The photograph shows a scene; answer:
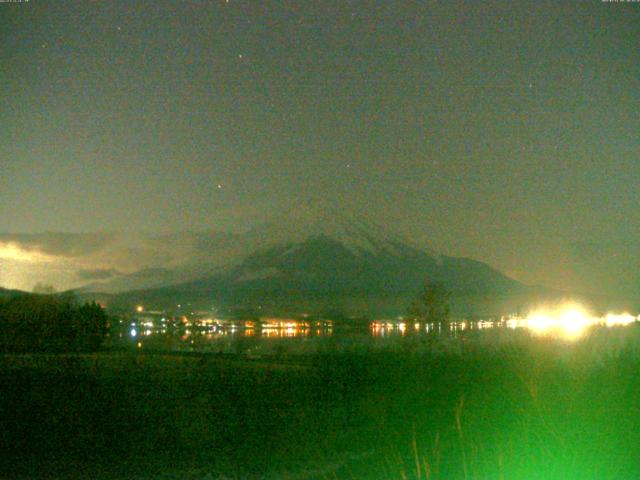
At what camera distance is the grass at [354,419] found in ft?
42.0

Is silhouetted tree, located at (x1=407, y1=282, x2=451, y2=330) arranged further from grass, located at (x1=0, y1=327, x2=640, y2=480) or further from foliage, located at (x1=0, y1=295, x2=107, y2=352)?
grass, located at (x1=0, y1=327, x2=640, y2=480)

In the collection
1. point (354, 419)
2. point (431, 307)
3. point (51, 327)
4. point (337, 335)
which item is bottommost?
point (354, 419)

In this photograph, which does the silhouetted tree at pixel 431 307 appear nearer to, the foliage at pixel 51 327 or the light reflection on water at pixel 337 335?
the light reflection on water at pixel 337 335

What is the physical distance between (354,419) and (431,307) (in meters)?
38.4

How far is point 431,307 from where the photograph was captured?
55406 mm

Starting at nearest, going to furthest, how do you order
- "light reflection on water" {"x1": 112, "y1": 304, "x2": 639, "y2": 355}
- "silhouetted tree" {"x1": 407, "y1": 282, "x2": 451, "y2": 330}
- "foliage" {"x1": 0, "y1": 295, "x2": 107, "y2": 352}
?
"light reflection on water" {"x1": 112, "y1": 304, "x2": 639, "y2": 355}, "foliage" {"x1": 0, "y1": 295, "x2": 107, "y2": 352}, "silhouetted tree" {"x1": 407, "y1": 282, "x2": 451, "y2": 330}

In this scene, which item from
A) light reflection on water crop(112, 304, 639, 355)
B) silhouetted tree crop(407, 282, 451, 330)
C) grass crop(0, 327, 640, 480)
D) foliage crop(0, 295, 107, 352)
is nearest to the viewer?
grass crop(0, 327, 640, 480)

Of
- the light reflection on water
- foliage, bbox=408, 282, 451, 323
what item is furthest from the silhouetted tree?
the light reflection on water

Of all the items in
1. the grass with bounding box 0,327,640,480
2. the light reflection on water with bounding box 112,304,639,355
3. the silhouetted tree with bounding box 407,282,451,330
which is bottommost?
the grass with bounding box 0,327,640,480

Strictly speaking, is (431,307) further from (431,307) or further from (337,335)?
(337,335)

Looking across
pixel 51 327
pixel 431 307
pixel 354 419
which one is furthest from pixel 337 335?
pixel 354 419

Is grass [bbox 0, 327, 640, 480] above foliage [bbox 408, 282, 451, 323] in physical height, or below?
below

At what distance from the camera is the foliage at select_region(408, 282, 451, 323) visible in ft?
179

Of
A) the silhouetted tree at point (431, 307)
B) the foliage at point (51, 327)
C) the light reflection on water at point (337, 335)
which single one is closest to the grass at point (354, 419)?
the light reflection on water at point (337, 335)
